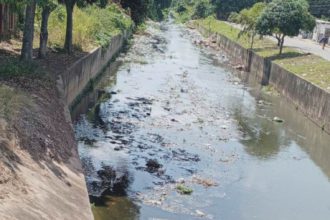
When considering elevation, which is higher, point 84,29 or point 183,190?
point 84,29

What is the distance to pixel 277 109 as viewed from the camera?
27656 millimetres

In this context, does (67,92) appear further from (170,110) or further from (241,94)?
(241,94)

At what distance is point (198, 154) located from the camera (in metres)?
18.0

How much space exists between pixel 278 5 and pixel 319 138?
16.3m

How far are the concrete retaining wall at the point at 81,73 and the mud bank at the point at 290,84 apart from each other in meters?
10.7

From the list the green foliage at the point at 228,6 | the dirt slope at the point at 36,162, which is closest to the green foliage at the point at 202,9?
the green foliage at the point at 228,6

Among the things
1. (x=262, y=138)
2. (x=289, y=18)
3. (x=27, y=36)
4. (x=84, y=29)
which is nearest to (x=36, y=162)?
(x=27, y=36)

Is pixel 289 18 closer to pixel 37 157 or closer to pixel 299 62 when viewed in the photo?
pixel 299 62

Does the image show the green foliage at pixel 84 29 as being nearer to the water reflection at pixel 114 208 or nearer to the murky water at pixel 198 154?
the murky water at pixel 198 154

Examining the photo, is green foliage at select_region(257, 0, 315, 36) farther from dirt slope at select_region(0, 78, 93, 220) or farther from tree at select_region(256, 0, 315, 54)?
dirt slope at select_region(0, 78, 93, 220)

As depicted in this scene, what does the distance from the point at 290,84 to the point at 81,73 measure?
482 inches

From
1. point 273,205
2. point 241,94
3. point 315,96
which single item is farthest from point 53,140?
point 241,94

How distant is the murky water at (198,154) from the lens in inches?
538

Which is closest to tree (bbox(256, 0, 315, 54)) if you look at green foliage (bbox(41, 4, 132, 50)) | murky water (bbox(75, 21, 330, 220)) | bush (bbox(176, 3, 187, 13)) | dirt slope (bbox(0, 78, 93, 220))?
murky water (bbox(75, 21, 330, 220))
